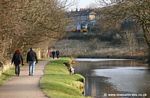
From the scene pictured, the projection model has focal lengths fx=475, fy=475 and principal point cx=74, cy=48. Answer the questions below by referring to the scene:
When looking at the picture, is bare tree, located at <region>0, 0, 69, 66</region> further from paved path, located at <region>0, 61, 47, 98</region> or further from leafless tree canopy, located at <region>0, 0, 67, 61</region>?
paved path, located at <region>0, 61, 47, 98</region>

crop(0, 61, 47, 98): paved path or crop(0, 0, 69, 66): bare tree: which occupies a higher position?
crop(0, 0, 69, 66): bare tree

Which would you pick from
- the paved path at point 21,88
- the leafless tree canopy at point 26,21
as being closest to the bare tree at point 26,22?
the leafless tree canopy at point 26,21

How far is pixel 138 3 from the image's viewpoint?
32.4 m

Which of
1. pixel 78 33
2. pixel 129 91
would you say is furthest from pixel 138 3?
pixel 78 33

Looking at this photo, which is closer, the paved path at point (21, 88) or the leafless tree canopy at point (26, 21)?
the paved path at point (21, 88)

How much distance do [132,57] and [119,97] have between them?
61222mm

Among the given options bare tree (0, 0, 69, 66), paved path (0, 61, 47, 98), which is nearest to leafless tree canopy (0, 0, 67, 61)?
bare tree (0, 0, 69, 66)

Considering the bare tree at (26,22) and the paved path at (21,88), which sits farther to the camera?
the bare tree at (26,22)

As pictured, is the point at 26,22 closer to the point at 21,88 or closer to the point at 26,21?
the point at 26,21

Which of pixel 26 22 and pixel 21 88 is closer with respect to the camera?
pixel 21 88

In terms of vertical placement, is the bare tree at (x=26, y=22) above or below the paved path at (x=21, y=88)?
above

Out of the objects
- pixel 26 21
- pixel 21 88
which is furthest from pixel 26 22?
pixel 21 88

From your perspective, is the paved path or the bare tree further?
the bare tree

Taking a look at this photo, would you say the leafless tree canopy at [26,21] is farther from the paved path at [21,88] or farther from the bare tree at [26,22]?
the paved path at [21,88]
